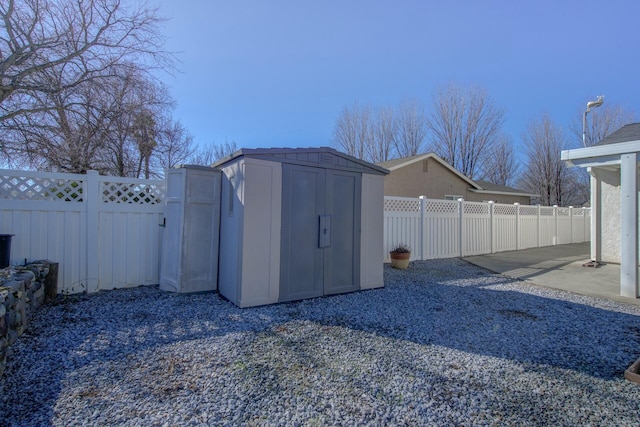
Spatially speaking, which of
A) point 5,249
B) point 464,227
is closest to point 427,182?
point 464,227

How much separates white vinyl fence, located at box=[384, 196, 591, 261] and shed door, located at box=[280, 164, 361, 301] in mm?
3030

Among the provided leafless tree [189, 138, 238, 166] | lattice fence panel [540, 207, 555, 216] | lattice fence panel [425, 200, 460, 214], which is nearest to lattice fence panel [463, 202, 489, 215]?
lattice fence panel [425, 200, 460, 214]

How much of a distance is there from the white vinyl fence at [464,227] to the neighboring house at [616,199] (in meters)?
2.77

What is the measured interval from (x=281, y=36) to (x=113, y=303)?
7.65 m

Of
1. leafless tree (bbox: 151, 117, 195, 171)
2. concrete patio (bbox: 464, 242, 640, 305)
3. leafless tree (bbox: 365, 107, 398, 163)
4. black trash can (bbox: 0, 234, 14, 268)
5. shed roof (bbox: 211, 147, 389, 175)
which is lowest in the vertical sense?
concrete patio (bbox: 464, 242, 640, 305)

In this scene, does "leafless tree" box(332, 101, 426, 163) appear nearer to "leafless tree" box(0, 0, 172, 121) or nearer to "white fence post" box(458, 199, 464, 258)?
"white fence post" box(458, 199, 464, 258)

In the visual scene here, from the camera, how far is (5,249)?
13.4 ft

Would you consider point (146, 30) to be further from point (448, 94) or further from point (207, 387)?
point (448, 94)

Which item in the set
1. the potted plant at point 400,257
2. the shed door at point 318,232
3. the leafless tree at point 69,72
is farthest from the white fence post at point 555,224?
the leafless tree at point 69,72

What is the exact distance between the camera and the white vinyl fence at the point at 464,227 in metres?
8.41

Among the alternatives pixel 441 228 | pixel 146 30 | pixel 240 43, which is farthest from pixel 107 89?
pixel 441 228

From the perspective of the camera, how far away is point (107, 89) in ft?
26.3

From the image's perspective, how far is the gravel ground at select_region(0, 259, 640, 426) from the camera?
212 cm

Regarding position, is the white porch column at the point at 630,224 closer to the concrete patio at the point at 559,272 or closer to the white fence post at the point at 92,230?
the concrete patio at the point at 559,272
